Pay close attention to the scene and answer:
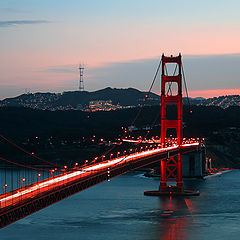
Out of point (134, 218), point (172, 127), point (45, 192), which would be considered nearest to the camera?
point (45, 192)

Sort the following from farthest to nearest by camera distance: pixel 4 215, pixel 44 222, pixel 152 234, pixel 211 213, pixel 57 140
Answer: pixel 57 140 → pixel 211 213 → pixel 44 222 → pixel 152 234 → pixel 4 215

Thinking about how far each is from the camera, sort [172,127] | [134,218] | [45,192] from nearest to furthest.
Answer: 1. [45,192]
2. [134,218]
3. [172,127]

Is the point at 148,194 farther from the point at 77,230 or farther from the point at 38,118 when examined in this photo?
the point at 38,118

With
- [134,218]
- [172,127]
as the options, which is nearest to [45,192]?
[134,218]

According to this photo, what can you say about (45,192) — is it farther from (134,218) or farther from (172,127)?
(172,127)

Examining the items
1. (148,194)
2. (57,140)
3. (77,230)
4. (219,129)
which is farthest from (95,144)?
(77,230)

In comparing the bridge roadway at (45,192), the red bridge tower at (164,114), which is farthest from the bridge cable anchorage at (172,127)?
the bridge roadway at (45,192)

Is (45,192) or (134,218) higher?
(45,192)

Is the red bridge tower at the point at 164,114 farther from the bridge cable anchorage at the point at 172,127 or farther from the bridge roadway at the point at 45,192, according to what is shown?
the bridge roadway at the point at 45,192

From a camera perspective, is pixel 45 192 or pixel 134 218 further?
pixel 134 218
